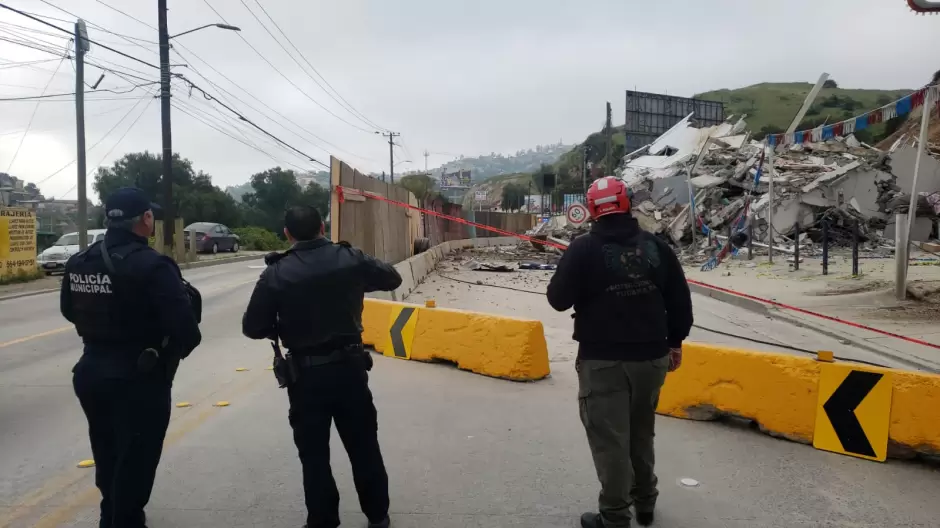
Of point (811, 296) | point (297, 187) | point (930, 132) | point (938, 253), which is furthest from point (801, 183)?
point (297, 187)

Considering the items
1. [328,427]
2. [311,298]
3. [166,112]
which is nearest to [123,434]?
[328,427]

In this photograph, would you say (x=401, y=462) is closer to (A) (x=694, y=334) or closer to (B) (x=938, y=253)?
(A) (x=694, y=334)

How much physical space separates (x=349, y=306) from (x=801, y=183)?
86.3 feet

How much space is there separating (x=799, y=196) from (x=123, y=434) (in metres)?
25.6

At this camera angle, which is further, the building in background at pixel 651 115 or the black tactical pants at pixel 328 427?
the building in background at pixel 651 115

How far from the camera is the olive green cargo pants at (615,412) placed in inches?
133

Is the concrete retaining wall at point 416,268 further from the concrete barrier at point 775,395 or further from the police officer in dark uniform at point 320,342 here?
the police officer in dark uniform at point 320,342

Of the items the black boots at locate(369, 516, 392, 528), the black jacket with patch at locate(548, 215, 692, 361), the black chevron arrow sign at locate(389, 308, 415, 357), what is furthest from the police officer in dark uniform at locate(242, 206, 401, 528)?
the black chevron arrow sign at locate(389, 308, 415, 357)

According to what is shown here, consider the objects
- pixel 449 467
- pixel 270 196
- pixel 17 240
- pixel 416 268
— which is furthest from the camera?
pixel 270 196

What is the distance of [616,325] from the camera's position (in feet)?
11.1

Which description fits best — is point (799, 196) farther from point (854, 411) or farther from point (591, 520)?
point (591, 520)

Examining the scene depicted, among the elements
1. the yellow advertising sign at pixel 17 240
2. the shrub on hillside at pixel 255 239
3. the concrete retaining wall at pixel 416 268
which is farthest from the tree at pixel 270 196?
the yellow advertising sign at pixel 17 240

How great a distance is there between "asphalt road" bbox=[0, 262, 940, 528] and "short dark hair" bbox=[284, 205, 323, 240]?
5.16ft

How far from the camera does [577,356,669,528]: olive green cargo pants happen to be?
338cm
